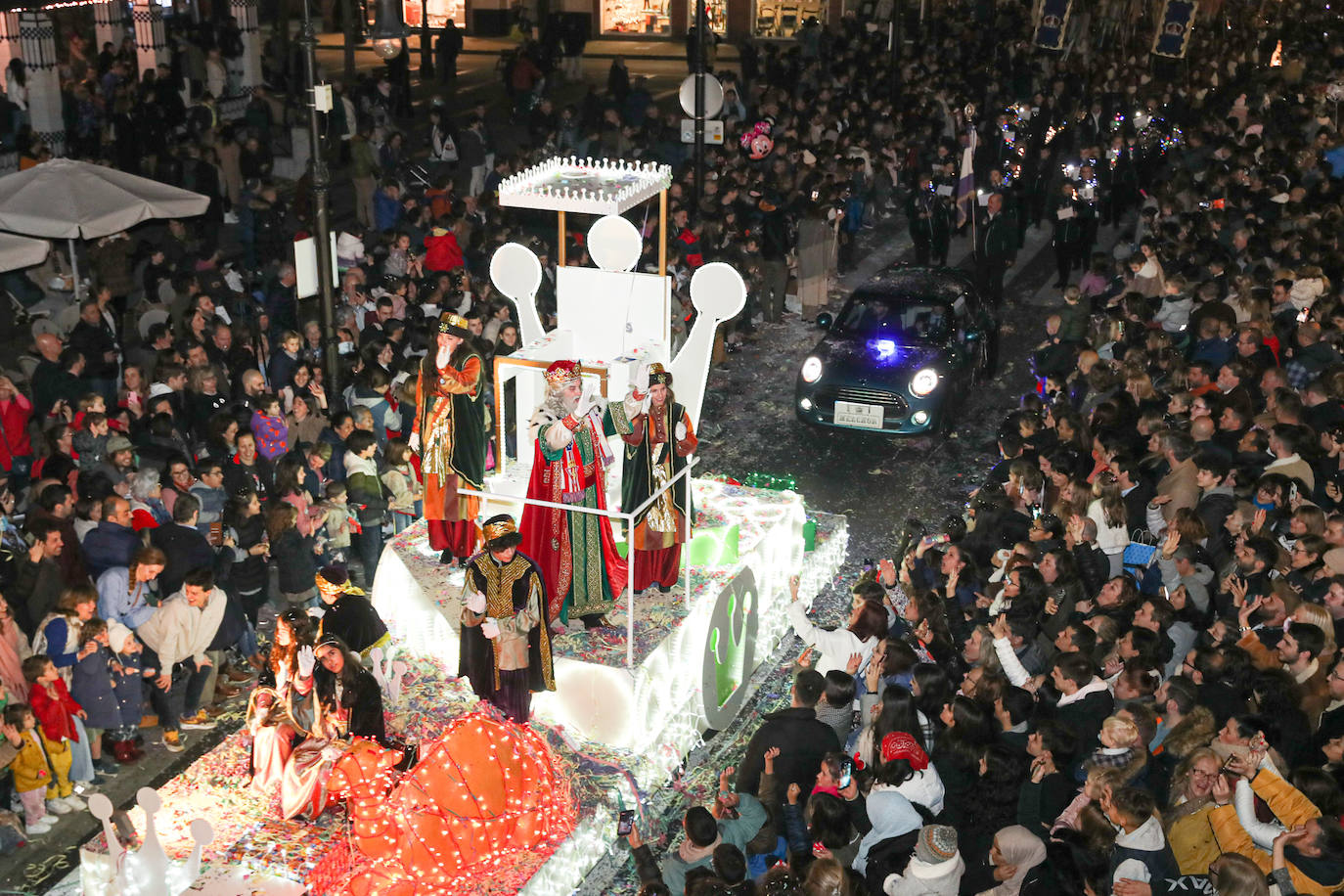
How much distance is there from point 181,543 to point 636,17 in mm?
37636

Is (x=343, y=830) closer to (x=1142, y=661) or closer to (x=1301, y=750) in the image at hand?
(x=1142, y=661)

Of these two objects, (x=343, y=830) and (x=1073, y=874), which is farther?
(x=343, y=830)

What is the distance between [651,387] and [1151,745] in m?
3.73

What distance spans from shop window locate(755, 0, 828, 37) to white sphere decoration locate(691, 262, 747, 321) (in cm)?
3519

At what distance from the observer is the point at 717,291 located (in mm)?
10039

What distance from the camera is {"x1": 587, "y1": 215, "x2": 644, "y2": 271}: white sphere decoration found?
401 inches

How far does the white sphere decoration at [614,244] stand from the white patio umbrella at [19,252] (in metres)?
5.39

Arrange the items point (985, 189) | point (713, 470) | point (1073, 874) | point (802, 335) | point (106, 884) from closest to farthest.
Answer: point (1073, 874) < point (106, 884) < point (713, 470) < point (802, 335) < point (985, 189)

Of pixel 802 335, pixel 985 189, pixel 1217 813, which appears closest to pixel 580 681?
pixel 1217 813

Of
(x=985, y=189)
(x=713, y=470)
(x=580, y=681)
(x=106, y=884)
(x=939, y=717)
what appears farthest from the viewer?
(x=985, y=189)

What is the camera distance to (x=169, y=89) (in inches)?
877

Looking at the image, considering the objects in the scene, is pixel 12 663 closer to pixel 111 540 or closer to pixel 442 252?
pixel 111 540

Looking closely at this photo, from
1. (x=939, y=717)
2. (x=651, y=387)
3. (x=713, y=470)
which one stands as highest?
(x=651, y=387)

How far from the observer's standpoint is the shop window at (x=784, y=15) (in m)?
43.5
